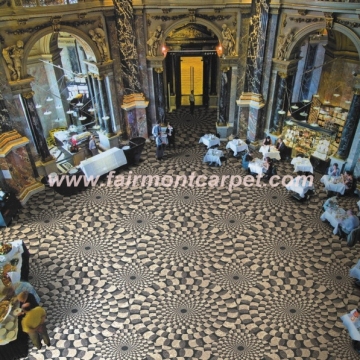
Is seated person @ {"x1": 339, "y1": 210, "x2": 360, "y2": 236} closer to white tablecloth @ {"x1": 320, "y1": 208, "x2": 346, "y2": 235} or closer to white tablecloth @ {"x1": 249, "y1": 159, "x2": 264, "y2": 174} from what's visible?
white tablecloth @ {"x1": 320, "y1": 208, "x2": 346, "y2": 235}

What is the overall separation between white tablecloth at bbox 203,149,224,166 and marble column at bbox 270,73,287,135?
2459 millimetres

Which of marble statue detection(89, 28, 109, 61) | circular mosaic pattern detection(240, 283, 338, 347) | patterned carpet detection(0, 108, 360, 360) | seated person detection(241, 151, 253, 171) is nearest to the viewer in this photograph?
patterned carpet detection(0, 108, 360, 360)

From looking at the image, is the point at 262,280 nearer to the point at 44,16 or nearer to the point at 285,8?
the point at 285,8

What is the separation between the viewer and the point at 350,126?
37.8 feet

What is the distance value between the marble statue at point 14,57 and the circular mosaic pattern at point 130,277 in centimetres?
619

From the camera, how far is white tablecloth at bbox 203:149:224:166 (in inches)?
511

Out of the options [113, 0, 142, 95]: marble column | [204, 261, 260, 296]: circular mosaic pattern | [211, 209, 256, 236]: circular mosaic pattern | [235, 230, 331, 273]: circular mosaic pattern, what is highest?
[113, 0, 142, 95]: marble column

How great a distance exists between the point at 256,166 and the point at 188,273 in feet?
15.9

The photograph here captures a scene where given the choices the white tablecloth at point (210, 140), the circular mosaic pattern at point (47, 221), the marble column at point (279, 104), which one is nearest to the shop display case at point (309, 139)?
the marble column at point (279, 104)

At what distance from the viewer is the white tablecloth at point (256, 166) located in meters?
12.3

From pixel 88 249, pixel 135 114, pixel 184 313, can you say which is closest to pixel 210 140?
pixel 135 114

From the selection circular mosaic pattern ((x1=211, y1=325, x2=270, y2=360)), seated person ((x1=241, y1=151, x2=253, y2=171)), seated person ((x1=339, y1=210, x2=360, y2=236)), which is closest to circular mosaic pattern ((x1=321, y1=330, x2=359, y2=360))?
circular mosaic pattern ((x1=211, y1=325, x2=270, y2=360))

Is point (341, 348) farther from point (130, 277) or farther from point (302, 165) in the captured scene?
point (302, 165)

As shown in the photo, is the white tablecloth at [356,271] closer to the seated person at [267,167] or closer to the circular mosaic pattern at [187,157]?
the seated person at [267,167]
